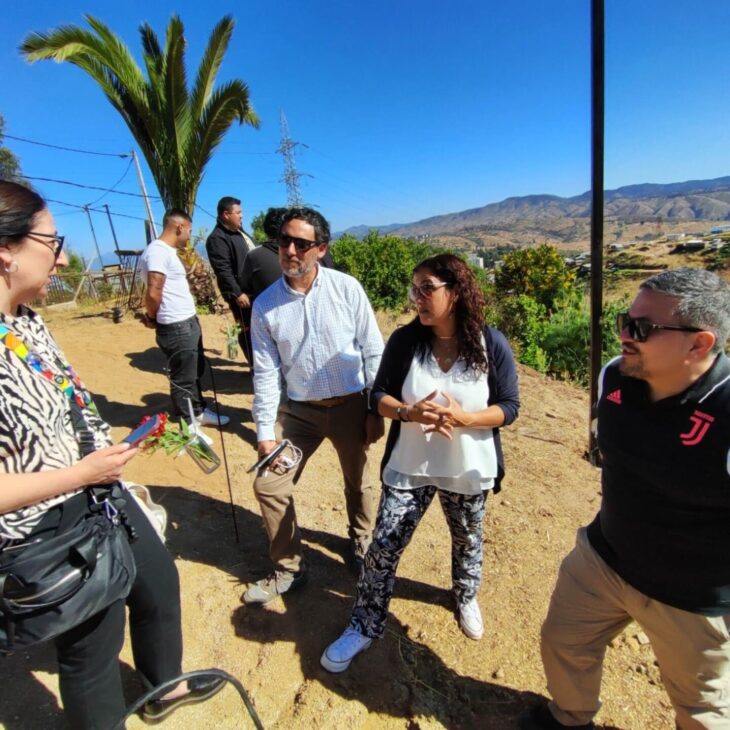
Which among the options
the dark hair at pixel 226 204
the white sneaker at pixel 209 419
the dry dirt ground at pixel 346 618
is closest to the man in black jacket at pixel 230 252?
the dark hair at pixel 226 204

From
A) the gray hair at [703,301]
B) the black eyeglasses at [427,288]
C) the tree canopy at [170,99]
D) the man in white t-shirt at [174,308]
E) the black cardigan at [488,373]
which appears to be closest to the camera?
the gray hair at [703,301]

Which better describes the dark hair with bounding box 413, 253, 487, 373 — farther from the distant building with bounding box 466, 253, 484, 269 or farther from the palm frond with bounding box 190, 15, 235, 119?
the distant building with bounding box 466, 253, 484, 269

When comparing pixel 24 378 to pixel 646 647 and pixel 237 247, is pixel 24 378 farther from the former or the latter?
pixel 237 247

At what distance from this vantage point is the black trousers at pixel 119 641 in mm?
1376

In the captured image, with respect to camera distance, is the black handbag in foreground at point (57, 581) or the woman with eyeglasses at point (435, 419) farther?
the woman with eyeglasses at point (435, 419)

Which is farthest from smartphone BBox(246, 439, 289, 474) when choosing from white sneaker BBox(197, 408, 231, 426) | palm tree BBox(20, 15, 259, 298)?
palm tree BBox(20, 15, 259, 298)

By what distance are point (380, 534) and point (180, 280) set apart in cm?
294

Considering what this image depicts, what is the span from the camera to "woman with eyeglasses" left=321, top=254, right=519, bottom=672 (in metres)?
1.90

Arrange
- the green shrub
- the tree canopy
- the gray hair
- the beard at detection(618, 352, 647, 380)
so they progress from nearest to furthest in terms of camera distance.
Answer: the gray hair < the beard at detection(618, 352, 647, 380) < the tree canopy < the green shrub

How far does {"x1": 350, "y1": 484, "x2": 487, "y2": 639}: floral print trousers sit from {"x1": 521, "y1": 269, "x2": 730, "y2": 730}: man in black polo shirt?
607 mm

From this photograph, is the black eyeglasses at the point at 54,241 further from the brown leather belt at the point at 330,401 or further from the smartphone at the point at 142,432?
the brown leather belt at the point at 330,401

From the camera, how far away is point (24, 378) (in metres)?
1.23

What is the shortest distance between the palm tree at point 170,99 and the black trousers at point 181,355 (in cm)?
510

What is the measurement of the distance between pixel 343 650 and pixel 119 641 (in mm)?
1009
